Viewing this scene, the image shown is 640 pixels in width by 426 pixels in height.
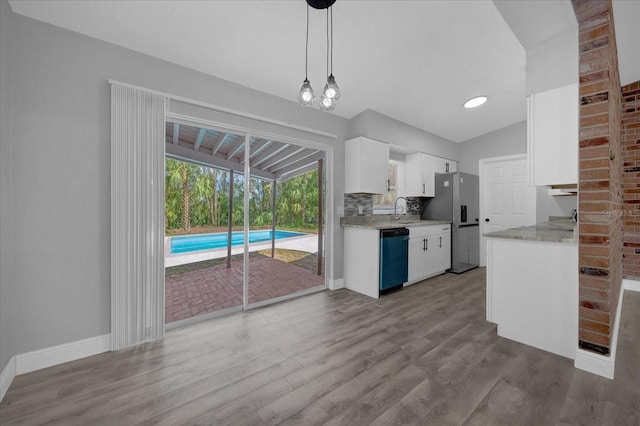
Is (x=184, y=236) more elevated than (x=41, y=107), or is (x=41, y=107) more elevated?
(x=41, y=107)

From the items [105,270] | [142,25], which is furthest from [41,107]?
[105,270]

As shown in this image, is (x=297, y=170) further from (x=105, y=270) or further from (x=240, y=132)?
(x=105, y=270)

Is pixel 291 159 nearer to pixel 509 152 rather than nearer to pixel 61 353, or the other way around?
pixel 61 353

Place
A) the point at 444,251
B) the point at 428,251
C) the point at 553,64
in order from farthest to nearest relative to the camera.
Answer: the point at 444,251
the point at 428,251
the point at 553,64

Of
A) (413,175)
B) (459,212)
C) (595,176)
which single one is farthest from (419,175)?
(595,176)

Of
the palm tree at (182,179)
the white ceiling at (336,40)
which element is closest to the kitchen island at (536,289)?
the white ceiling at (336,40)

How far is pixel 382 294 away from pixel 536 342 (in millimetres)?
1631

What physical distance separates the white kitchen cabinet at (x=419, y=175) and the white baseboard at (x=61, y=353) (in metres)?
4.63

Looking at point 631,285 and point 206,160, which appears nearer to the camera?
point 206,160

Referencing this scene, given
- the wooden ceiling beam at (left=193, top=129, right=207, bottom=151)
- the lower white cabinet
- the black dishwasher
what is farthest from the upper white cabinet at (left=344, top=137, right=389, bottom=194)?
the wooden ceiling beam at (left=193, top=129, right=207, bottom=151)

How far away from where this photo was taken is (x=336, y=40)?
234 cm

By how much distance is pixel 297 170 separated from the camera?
12.0 feet

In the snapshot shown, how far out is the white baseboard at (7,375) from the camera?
1.58 m

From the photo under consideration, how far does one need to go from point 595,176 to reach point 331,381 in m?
2.29
